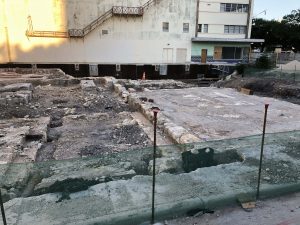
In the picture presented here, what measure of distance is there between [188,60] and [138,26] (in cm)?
764

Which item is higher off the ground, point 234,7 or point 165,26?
point 234,7

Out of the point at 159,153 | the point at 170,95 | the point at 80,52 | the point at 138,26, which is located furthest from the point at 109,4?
the point at 159,153

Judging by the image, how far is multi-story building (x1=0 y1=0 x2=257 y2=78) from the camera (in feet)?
104

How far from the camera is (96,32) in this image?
3362cm

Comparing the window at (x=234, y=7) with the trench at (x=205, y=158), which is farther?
the window at (x=234, y=7)

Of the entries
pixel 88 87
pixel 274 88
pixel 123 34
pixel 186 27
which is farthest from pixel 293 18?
pixel 88 87

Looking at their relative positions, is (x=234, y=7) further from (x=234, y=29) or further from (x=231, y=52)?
(x=231, y=52)

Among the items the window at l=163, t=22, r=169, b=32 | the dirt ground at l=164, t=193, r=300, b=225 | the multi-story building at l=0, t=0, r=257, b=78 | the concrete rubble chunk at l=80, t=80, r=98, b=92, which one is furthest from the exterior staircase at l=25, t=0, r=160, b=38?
the dirt ground at l=164, t=193, r=300, b=225

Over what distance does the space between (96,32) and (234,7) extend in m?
17.9

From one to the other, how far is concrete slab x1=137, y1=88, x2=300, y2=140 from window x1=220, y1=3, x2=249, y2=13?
23321mm

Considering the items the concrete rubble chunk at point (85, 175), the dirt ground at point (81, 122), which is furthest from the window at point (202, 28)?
the concrete rubble chunk at point (85, 175)

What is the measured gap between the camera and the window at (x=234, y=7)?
37.2m

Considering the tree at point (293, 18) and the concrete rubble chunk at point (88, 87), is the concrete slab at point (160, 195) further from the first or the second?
the tree at point (293, 18)

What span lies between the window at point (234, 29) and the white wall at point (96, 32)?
4842mm
